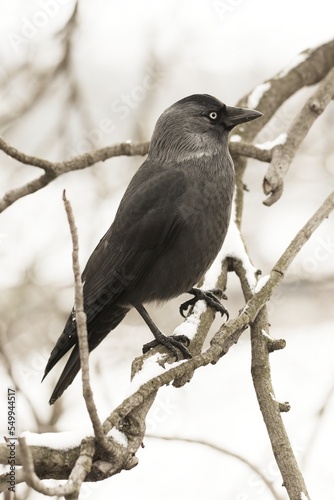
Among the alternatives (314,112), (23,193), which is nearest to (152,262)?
(23,193)

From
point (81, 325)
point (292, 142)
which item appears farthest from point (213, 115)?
point (81, 325)

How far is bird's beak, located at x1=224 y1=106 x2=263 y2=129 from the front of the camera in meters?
4.41

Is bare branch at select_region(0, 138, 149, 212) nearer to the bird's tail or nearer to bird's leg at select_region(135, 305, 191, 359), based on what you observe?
the bird's tail

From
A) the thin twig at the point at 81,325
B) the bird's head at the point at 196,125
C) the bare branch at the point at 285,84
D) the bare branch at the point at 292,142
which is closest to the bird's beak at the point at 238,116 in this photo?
the bird's head at the point at 196,125

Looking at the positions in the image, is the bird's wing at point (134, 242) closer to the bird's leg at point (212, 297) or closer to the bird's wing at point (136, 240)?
the bird's wing at point (136, 240)

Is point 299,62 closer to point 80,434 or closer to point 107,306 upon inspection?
point 107,306

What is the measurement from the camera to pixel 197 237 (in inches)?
153

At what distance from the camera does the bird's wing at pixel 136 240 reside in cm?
396

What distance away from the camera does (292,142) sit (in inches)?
180

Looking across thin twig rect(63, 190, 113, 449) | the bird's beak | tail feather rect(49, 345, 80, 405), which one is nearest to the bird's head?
the bird's beak

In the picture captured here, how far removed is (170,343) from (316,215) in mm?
999

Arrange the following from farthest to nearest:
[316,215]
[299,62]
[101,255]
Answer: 1. [299,62]
2. [101,255]
3. [316,215]

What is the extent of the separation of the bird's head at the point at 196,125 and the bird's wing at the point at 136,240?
13.8 inches

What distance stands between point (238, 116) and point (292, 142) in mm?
409
